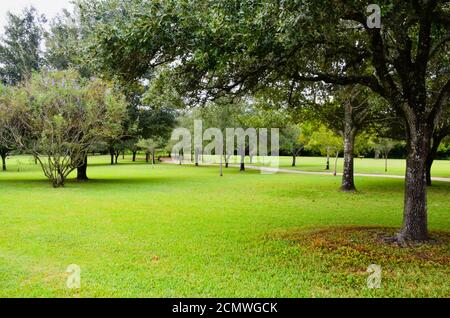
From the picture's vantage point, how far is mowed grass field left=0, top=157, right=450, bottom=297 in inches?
250

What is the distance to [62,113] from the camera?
21.3 metres

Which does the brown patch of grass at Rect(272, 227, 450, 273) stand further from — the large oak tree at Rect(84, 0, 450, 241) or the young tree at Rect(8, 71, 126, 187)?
the young tree at Rect(8, 71, 126, 187)

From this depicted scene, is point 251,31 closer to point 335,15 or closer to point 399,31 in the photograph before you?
point 335,15

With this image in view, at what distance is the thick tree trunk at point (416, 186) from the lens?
28.8 feet

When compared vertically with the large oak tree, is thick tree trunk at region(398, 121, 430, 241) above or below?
below

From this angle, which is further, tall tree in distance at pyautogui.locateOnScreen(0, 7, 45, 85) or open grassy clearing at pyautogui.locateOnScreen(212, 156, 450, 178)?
open grassy clearing at pyautogui.locateOnScreen(212, 156, 450, 178)

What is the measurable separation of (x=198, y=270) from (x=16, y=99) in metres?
18.2

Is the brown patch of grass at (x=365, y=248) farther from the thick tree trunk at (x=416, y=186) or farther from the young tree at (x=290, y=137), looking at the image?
the young tree at (x=290, y=137)

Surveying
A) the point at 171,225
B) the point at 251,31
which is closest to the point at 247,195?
the point at 171,225

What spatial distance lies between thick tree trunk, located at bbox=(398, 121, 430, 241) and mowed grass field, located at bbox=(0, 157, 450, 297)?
55 centimetres

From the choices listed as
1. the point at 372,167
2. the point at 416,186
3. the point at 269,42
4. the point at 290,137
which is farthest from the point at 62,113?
the point at 372,167

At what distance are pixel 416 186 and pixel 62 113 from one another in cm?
1815

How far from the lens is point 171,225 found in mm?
11898

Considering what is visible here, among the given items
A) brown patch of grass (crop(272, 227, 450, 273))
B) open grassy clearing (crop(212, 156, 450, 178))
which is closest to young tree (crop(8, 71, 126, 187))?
brown patch of grass (crop(272, 227, 450, 273))
